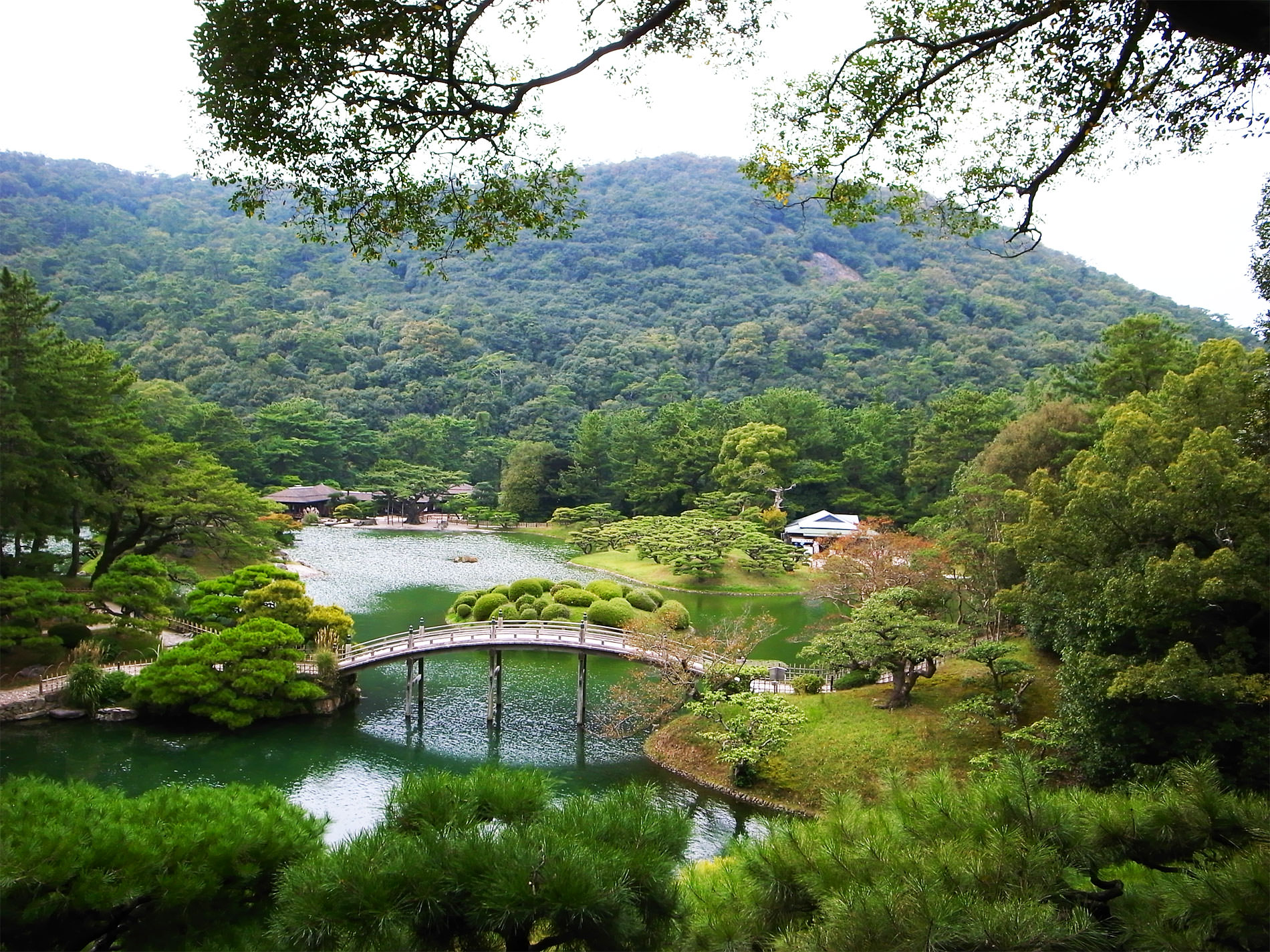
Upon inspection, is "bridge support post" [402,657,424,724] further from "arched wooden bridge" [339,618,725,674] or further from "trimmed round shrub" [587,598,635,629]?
"trimmed round shrub" [587,598,635,629]

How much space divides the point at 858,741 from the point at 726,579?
1488cm

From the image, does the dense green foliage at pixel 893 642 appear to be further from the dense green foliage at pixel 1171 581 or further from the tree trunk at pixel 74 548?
the tree trunk at pixel 74 548

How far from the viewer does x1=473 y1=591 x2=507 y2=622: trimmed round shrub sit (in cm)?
2047

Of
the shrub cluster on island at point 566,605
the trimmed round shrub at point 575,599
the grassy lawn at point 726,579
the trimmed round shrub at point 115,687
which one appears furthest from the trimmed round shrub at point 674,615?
the trimmed round shrub at point 115,687

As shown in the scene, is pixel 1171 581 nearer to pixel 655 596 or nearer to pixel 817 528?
pixel 655 596

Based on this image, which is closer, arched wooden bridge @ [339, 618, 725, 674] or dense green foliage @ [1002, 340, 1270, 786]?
dense green foliage @ [1002, 340, 1270, 786]

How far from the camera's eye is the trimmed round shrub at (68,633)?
16.1m

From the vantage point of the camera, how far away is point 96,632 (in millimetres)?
17000

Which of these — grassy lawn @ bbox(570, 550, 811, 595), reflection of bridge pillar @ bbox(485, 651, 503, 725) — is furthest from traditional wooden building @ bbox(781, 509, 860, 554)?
reflection of bridge pillar @ bbox(485, 651, 503, 725)

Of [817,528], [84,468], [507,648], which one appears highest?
[84,468]

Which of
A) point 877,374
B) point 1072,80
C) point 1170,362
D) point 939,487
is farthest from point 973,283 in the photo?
point 1072,80

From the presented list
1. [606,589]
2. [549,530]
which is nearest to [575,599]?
[606,589]

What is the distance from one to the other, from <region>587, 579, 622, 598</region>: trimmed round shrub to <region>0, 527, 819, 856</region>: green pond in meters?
2.18

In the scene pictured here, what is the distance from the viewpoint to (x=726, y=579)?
27797mm
